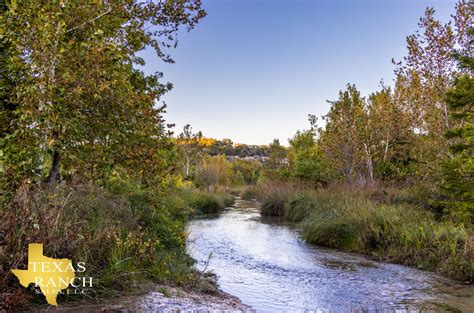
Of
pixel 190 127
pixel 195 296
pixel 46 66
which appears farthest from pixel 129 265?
pixel 190 127

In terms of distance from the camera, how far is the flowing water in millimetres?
6721

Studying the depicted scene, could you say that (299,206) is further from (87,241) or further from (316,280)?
(87,241)

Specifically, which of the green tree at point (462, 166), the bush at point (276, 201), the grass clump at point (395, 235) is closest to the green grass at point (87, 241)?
the grass clump at point (395, 235)

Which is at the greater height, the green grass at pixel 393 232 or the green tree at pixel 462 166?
the green tree at pixel 462 166

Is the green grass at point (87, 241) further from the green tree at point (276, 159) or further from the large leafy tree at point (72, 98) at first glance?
the green tree at point (276, 159)

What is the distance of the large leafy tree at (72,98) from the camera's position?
5250mm

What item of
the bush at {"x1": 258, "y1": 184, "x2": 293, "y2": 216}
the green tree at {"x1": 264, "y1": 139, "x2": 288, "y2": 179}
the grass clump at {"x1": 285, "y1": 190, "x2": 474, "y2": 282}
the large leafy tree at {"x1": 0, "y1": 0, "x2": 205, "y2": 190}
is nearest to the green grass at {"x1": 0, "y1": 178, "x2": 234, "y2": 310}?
the large leafy tree at {"x1": 0, "y1": 0, "x2": 205, "y2": 190}

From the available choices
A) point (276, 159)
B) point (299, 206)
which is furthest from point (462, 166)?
point (276, 159)

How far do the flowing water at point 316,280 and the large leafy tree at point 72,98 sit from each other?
3.34 meters

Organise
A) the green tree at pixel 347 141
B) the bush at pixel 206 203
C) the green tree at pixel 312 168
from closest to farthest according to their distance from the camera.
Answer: the green tree at pixel 347 141 < the bush at pixel 206 203 < the green tree at pixel 312 168

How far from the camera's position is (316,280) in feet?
27.5

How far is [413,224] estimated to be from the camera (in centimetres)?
1119

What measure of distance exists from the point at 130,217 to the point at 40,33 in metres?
3.66

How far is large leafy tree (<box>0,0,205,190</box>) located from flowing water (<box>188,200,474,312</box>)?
3.34 m
